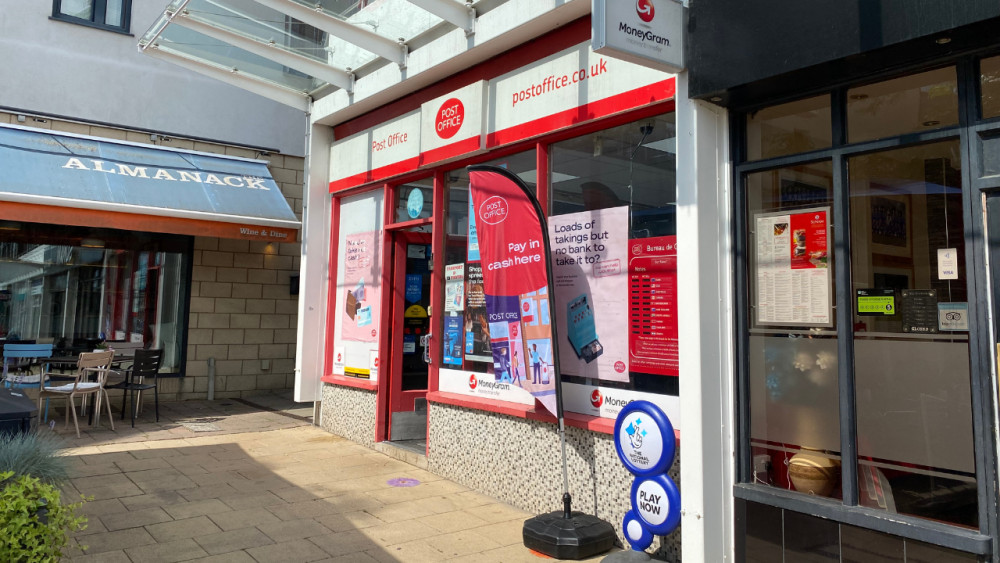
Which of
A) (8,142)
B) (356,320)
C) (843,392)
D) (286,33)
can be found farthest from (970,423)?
(8,142)

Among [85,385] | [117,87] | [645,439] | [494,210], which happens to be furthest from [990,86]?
[117,87]

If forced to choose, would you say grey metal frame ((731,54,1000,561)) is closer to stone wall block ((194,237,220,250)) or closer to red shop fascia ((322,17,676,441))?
red shop fascia ((322,17,676,441))

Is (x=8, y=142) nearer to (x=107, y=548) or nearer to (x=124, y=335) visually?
(x=124, y=335)

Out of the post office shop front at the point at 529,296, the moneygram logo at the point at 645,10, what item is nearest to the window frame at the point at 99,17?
the post office shop front at the point at 529,296

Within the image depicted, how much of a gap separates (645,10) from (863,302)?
6.38 feet

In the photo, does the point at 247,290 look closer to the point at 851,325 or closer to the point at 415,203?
the point at 415,203

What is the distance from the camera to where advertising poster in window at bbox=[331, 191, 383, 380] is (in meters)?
7.51

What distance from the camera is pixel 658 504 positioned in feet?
Answer: 12.0

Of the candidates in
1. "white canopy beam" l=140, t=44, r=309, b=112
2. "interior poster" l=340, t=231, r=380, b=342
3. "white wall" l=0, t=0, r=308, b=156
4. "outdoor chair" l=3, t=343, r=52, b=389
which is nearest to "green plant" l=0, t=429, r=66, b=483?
"interior poster" l=340, t=231, r=380, b=342

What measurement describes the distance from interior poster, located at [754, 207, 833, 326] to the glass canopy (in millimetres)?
3370

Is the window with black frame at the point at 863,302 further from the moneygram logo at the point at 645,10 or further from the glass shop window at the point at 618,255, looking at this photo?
the moneygram logo at the point at 645,10

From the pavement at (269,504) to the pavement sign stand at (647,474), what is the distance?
0.72 meters

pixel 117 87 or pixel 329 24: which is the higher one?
pixel 117 87

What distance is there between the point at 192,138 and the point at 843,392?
10184mm
